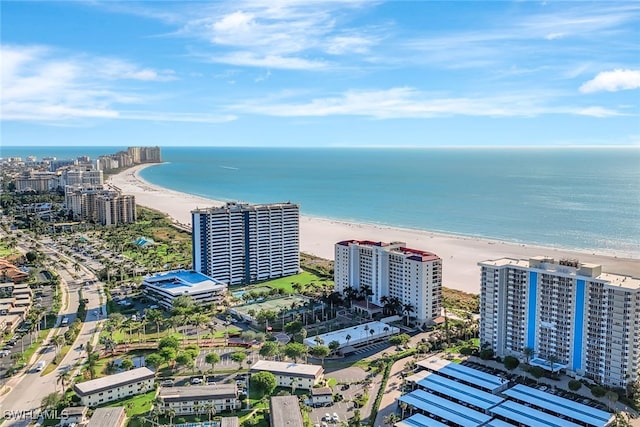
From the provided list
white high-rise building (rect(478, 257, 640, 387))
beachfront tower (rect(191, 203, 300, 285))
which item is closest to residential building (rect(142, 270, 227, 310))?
beachfront tower (rect(191, 203, 300, 285))

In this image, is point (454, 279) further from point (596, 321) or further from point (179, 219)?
point (179, 219)

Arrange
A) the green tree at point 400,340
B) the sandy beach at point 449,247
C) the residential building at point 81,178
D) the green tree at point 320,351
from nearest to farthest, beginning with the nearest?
the green tree at point 320,351 → the green tree at point 400,340 → the sandy beach at point 449,247 → the residential building at point 81,178

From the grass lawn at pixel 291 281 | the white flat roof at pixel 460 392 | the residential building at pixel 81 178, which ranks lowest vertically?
the white flat roof at pixel 460 392

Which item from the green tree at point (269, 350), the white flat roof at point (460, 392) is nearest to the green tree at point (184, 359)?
the green tree at point (269, 350)

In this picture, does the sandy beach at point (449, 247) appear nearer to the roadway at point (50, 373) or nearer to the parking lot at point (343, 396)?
the parking lot at point (343, 396)

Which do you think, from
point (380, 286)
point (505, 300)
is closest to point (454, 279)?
point (380, 286)
